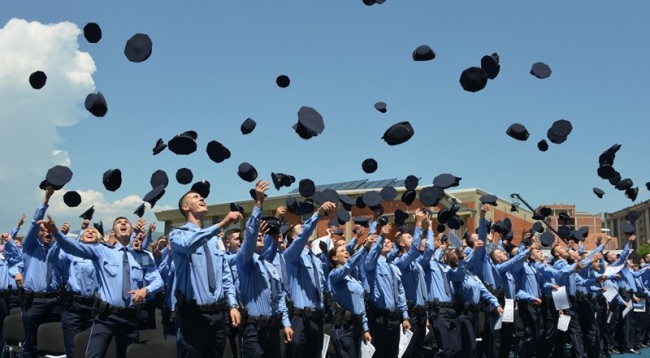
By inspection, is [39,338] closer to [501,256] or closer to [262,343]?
[262,343]

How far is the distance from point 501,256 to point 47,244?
777cm

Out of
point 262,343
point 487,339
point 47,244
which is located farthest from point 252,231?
point 487,339

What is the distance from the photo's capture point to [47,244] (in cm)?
1040

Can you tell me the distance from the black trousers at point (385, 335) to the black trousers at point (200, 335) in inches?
136

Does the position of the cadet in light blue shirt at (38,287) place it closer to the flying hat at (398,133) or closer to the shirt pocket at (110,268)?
the shirt pocket at (110,268)

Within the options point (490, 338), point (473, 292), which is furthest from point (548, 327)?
point (473, 292)

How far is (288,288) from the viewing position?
25.7 feet

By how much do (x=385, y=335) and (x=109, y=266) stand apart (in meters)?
3.88

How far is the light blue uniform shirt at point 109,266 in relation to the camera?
7.08 metres

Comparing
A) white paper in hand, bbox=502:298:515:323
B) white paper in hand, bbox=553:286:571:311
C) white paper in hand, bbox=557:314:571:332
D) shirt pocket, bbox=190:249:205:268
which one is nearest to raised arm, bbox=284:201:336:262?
shirt pocket, bbox=190:249:205:268

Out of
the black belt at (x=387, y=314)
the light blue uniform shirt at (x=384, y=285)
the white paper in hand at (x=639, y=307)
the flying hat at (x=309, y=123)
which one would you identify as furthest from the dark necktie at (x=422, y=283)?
the white paper in hand at (x=639, y=307)

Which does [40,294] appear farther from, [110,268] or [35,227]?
[110,268]

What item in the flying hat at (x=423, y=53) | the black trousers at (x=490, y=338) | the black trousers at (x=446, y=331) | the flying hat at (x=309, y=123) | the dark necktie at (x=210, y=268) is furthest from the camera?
the black trousers at (x=490, y=338)

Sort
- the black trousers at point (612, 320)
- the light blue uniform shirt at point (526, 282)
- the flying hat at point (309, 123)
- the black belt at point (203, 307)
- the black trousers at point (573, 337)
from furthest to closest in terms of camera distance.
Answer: the black trousers at point (612, 320) → the light blue uniform shirt at point (526, 282) → the black trousers at point (573, 337) → the flying hat at point (309, 123) → the black belt at point (203, 307)
